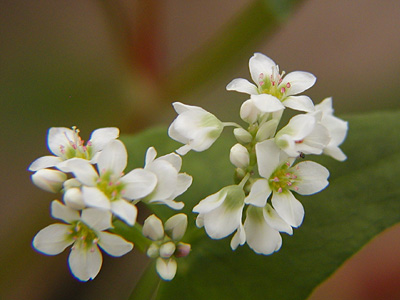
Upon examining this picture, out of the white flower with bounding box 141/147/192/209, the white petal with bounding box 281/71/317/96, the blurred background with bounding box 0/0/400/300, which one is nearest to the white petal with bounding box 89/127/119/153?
the white flower with bounding box 141/147/192/209

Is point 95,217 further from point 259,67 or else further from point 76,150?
point 259,67

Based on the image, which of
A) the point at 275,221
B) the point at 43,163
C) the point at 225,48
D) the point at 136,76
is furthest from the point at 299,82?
the point at 136,76

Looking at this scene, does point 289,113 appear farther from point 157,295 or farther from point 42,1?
point 42,1

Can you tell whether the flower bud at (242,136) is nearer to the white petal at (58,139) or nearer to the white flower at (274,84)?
the white flower at (274,84)

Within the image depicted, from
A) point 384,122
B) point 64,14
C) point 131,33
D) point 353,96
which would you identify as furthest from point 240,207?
point 64,14

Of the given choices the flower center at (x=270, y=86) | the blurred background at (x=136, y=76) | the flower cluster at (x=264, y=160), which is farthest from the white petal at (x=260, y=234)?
the blurred background at (x=136, y=76)

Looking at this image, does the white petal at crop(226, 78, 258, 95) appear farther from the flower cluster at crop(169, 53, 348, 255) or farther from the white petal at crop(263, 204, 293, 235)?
the white petal at crop(263, 204, 293, 235)
